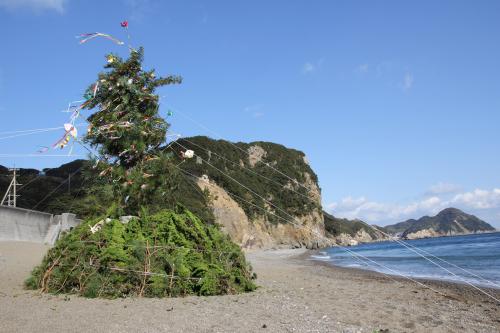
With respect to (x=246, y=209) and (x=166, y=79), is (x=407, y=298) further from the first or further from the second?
(x=246, y=209)

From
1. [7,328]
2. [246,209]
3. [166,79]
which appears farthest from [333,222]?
[7,328]

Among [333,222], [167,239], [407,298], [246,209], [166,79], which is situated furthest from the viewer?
[333,222]

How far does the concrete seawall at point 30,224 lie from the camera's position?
17175mm

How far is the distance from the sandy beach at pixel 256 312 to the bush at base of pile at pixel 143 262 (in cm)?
45

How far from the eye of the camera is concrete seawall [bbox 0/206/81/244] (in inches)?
676

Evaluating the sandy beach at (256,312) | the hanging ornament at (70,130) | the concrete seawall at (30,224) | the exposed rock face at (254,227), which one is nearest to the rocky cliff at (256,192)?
the exposed rock face at (254,227)

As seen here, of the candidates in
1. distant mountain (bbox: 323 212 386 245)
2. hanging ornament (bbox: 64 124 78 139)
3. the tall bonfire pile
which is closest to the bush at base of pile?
the tall bonfire pile

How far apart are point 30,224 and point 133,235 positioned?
10186mm

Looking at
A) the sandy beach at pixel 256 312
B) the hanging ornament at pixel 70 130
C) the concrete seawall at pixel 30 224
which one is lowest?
the sandy beach at pixel 256 312

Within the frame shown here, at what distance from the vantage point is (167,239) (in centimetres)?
1065

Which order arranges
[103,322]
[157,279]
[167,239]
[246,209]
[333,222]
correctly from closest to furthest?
[103,322], [157,279], [167,239], [246,209], [333,222]

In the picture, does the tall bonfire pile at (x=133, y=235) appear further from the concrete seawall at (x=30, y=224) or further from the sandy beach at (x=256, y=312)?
the concrete seawall at (x=30, y=224)

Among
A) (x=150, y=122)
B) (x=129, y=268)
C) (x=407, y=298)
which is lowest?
(x=407, y=298)

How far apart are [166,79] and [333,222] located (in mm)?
122307
